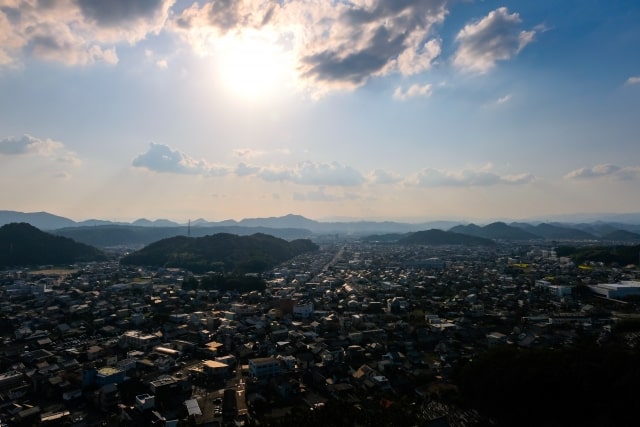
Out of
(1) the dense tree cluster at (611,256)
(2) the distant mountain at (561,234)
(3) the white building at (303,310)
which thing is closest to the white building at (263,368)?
(3) the white building at (303,310)

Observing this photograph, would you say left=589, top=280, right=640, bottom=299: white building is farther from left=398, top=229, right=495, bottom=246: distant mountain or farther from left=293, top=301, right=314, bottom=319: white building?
left=398, top=229, right=495, bottom=246: distant mountain

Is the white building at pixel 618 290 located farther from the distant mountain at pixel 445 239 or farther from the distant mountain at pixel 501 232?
the distant mountain at pixel 501 232

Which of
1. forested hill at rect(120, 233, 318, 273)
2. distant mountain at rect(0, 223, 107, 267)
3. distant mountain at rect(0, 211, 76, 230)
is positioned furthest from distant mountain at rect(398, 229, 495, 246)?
distant mountain at rect(0, 211, 76, 230)

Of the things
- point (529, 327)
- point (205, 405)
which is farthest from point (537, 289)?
point (205, 405)

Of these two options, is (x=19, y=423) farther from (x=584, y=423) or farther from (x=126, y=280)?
(x=126, y=280)

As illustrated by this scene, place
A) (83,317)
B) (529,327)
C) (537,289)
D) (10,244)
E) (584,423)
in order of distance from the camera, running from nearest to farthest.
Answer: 1. (584,423)
2. (529,327)
3. (83,317)
4. (537,289)
5. (10,244)

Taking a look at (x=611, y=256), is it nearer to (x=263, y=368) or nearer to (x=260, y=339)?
(x=260, y=339)
